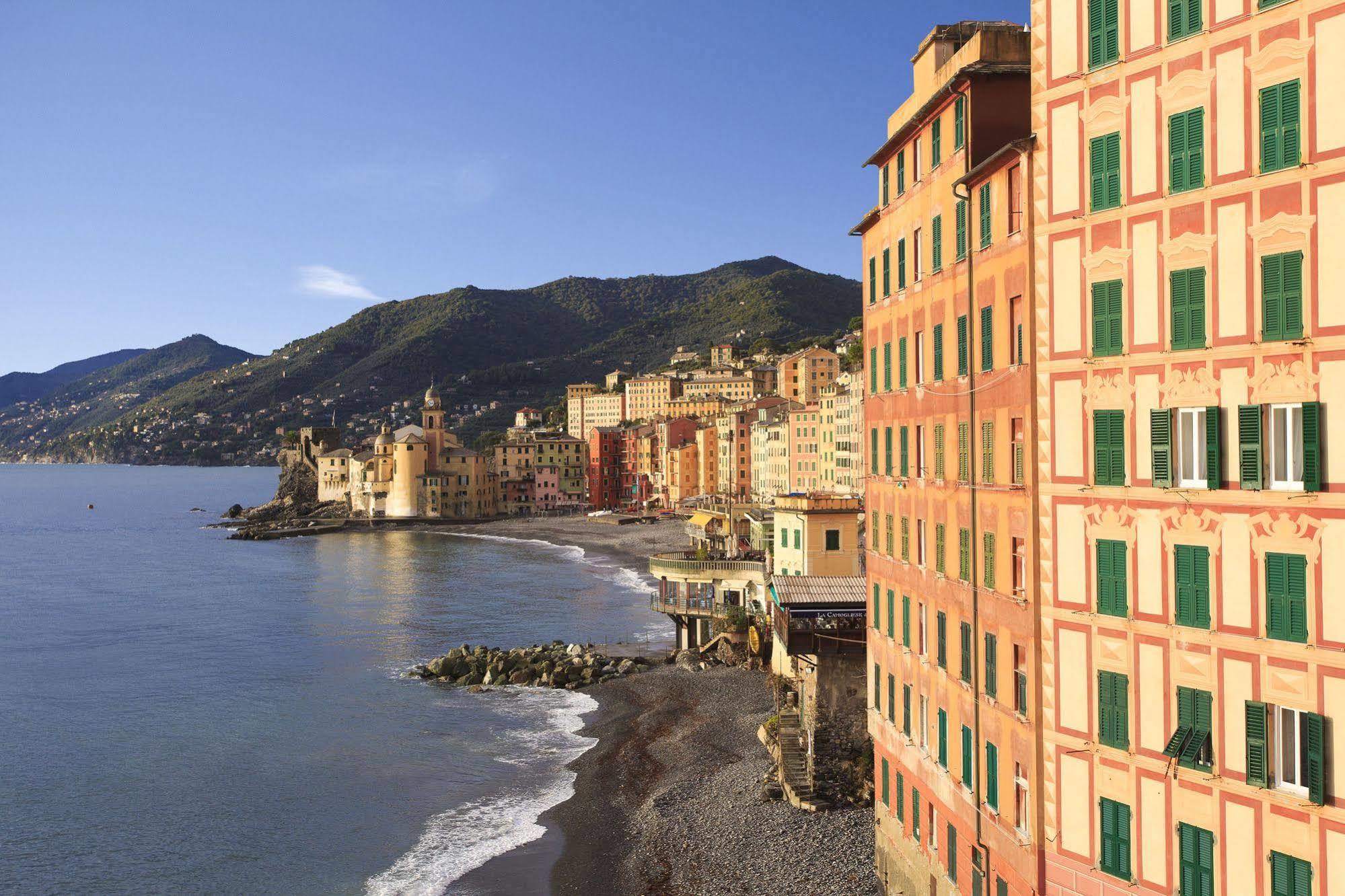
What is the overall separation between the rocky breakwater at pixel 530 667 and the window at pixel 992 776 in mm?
42197

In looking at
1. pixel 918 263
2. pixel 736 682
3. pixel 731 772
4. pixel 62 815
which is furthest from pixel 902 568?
pixel 62 815

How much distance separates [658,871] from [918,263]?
20.2 metres

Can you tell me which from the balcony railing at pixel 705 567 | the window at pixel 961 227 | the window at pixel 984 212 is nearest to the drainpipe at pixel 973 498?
the window at pixel 961 227

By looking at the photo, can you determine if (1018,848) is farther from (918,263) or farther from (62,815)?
(62,815)

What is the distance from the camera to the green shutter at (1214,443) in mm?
15219

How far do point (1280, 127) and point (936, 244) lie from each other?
359 inches

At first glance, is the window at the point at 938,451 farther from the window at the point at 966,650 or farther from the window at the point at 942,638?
the window at the point at 966,650

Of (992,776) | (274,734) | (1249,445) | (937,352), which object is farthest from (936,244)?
(274,734)

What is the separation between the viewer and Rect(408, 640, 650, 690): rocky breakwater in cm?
6188

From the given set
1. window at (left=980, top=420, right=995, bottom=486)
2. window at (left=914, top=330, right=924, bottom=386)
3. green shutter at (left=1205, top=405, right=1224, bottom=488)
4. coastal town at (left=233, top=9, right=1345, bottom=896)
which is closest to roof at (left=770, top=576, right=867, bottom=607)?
coastal town at (left=233, top=9, right=1345, bottom=896)

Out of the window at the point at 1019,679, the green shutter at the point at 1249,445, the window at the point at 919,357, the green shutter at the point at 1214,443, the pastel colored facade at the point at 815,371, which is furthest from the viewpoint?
the pastel colored facade at the point at 815,371

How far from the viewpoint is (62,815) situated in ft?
139

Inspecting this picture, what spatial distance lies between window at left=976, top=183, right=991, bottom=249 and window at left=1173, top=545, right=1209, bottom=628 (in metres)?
6.87

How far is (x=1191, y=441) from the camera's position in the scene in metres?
15.7
